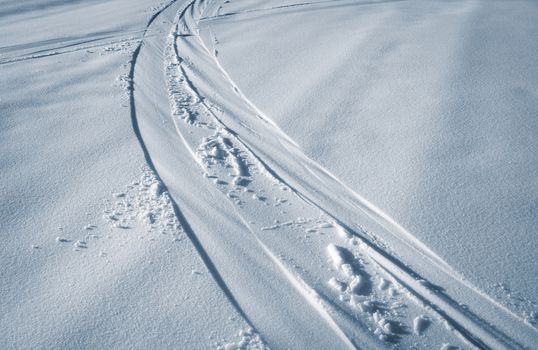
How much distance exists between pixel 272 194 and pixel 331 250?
1.48 ft

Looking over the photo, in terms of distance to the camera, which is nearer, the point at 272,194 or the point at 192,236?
the point at 192,236

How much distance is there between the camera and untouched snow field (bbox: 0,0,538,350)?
4.69ft

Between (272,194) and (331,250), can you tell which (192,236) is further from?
(331,250)

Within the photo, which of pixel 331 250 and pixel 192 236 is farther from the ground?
pixel 192 236

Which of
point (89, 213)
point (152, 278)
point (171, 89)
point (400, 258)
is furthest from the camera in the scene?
point (171, 89)

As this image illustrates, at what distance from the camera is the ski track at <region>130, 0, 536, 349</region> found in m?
1.44

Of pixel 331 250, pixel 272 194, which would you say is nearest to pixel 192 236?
pixel 272 194

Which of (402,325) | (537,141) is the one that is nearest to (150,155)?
(402,325)

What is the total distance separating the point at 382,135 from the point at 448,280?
3.45ft

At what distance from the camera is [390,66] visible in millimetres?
3199

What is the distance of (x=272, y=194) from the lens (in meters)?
2.01

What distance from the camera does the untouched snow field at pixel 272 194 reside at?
143 cm

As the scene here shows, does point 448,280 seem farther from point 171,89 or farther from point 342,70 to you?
point 171,89

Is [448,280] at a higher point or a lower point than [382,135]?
lower
